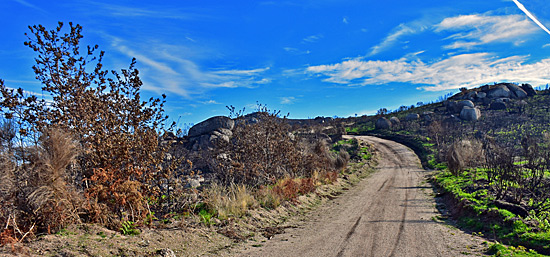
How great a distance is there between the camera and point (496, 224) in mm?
8781

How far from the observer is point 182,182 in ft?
28.3

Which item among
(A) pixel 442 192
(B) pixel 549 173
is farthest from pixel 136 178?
(B) pixel 549 173

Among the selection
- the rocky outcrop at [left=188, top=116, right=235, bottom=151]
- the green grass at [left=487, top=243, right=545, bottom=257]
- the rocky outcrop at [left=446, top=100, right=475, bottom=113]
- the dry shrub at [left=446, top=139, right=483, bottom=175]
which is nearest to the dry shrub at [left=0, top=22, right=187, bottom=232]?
the green grass at [left=487, top=243, right=545, bottom=257]

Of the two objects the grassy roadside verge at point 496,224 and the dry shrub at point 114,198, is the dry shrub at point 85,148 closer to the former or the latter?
the dry shrub at point 114,198

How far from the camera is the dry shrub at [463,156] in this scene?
63.0ft

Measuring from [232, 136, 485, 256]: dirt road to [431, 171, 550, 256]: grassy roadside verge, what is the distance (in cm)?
65

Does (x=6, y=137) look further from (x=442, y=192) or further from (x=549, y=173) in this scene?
(x=549, y=173)

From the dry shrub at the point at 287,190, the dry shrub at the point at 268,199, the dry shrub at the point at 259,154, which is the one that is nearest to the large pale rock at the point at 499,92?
the dry shrub at the point at 259,154

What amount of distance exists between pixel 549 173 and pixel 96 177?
20468 millimetres

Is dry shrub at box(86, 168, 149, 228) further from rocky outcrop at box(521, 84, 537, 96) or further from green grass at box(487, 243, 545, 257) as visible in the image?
rocky outcrop at box(521, 84, 537, 96)

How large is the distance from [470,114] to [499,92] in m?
17.2

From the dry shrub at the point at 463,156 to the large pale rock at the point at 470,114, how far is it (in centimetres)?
3038

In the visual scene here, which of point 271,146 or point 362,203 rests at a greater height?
point 271,146

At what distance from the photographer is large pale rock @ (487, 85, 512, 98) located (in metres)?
58.9
